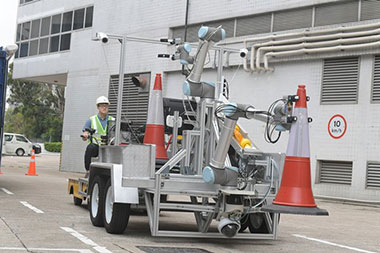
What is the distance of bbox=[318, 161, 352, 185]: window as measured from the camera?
2044 cm

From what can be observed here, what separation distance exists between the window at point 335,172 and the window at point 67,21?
18.4 m

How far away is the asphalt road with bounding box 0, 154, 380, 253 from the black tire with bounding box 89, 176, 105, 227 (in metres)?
0.13

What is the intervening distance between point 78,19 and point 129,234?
26195 millimetres

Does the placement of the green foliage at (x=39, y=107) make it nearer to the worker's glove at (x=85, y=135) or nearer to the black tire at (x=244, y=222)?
the worker's glove at (x=85, y=135)

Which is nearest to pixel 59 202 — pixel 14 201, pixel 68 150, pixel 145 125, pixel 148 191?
pixel 14 201

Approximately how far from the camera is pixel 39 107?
76.7m

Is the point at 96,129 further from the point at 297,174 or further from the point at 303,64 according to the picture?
the point at 303,64

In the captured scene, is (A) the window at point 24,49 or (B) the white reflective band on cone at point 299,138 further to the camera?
(A) the window at point 24,49

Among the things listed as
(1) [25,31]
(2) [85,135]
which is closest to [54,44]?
(1) [25,31]

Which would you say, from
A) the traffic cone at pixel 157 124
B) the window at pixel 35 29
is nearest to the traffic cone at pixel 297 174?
the traffic cone at pixel 157 124

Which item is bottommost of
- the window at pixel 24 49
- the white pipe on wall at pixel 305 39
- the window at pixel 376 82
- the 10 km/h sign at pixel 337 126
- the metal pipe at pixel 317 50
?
the 10 km/h sign at pixel 337 126

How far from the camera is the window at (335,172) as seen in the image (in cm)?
2044

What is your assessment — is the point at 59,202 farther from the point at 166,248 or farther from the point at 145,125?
the point at 166,248

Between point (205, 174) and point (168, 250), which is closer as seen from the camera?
point (168, 250)
